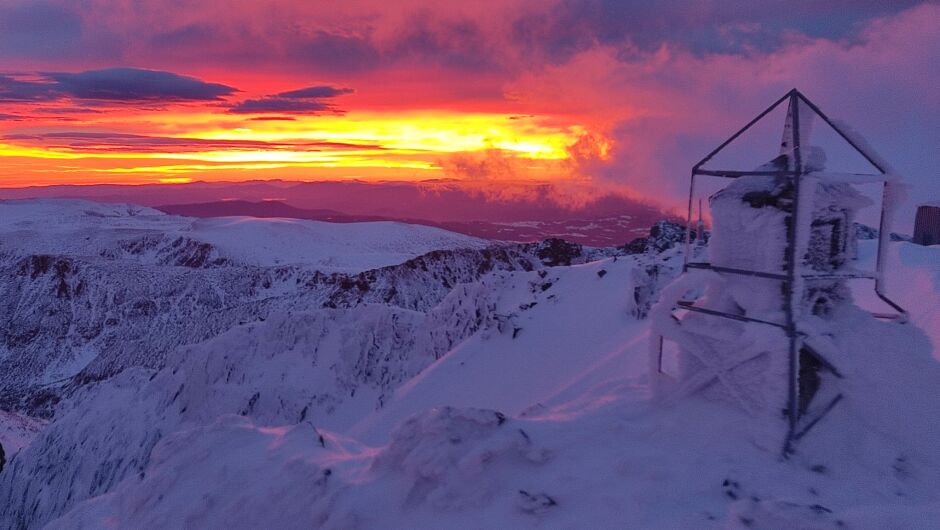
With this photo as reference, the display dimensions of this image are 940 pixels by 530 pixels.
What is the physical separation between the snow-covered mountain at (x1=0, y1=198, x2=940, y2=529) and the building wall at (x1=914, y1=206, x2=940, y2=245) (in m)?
11.3

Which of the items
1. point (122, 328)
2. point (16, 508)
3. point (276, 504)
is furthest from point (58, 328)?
point (276, 504)

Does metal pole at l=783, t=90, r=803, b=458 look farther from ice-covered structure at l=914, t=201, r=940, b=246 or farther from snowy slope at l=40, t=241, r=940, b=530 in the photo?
ice-covered structure at l=914, t=201, r=940, b=246

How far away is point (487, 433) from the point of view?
881cm

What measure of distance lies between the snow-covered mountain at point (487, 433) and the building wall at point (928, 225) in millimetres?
11270

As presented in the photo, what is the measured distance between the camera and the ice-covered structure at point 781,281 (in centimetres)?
854

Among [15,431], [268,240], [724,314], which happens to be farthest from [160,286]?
Result: [724,314]

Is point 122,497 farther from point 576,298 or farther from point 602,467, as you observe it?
point 576,298

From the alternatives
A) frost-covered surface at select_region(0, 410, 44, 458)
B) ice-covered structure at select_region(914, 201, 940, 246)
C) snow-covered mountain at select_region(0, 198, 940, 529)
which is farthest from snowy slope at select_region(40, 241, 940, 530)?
frost-covered surface at select_region(0, 410, 44, 458)

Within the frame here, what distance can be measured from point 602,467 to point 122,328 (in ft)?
390

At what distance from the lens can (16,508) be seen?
3036 cm

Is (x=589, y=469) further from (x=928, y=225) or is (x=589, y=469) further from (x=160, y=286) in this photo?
(x=160, y=286)

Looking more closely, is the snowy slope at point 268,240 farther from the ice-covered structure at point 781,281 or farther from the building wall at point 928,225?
the ice-covered structure at point 781,281

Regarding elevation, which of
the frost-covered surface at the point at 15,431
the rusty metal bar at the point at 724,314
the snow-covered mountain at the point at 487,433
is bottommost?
the frost-covered surface at the point at 15,431

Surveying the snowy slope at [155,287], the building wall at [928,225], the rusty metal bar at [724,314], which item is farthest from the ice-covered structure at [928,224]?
the snowy slope at [155,287]
